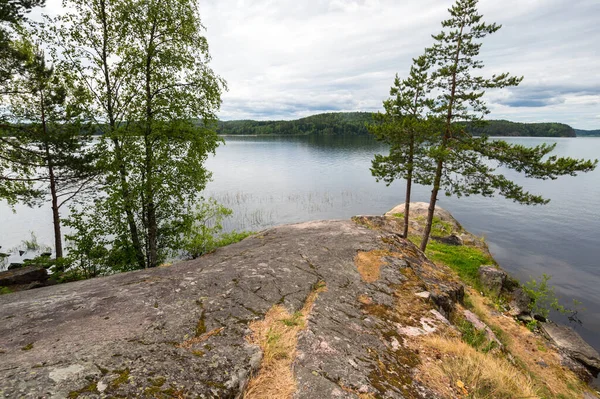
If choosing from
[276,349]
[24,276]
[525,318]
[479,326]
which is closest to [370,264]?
[479,326]

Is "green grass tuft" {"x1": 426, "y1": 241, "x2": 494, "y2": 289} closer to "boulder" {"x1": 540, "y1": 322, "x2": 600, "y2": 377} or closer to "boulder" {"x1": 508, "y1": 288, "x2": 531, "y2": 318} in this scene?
"boulder" {"x1": 508, "y1": 288, "x2": 531, "y2": 318}

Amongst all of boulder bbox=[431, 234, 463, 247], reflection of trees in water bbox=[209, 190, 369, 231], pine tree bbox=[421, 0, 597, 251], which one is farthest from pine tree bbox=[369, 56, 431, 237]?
reflection of trees in water bbox=[209, 190, 369, 231]

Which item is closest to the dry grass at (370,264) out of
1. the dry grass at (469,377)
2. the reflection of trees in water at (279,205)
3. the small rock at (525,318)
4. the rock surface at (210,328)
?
the rock surface at (210,328)

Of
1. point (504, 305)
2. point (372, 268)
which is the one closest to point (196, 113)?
point (372, 268)

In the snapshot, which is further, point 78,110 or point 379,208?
point 379,208

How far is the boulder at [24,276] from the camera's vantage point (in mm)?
14973

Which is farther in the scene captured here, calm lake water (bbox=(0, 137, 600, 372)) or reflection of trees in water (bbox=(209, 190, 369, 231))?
reflection of trees in water (bbox=(209, 190, 369, 231))

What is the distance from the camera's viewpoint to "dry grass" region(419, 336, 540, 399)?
5.31 m

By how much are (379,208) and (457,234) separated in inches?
528

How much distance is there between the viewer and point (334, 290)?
29.0 feet

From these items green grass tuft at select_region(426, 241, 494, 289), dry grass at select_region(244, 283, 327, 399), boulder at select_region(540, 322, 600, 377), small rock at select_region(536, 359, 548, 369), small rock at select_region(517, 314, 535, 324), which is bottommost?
boulder at select_region(540, 322, 600, 377)

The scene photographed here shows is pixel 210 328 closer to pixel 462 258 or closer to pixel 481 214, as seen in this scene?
pixel 462 258

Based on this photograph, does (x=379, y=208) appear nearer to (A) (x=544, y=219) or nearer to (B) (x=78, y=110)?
(A) (x=544, y=219)

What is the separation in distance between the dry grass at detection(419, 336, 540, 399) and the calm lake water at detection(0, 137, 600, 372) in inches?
659
